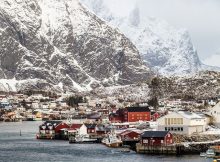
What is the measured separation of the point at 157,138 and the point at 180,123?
7.60m

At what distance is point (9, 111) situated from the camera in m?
197

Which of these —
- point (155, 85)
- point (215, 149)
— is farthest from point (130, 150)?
point (155, 85)

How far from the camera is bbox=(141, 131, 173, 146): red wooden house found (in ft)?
238

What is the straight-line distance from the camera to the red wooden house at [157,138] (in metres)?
72.5

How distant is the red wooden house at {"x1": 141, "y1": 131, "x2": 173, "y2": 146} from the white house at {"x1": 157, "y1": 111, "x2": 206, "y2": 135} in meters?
6.08

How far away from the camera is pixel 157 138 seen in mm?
72875

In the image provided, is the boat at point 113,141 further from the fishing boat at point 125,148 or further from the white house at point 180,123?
the white house at point 180,123

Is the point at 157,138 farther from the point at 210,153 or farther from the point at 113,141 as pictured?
the point at 113,141

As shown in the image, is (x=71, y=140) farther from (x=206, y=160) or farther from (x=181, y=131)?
(x=206, y=160)

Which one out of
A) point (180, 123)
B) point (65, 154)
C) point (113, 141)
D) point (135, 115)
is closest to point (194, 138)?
point (180, 123)

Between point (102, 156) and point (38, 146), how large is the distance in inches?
667

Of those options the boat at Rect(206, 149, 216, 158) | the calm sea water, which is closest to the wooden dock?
the calm sea water

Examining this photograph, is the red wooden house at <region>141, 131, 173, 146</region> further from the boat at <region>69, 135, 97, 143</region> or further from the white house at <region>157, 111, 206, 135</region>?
the boat at <region>69, 135, 97, 143</region>

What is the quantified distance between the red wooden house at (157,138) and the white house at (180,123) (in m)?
6.08
